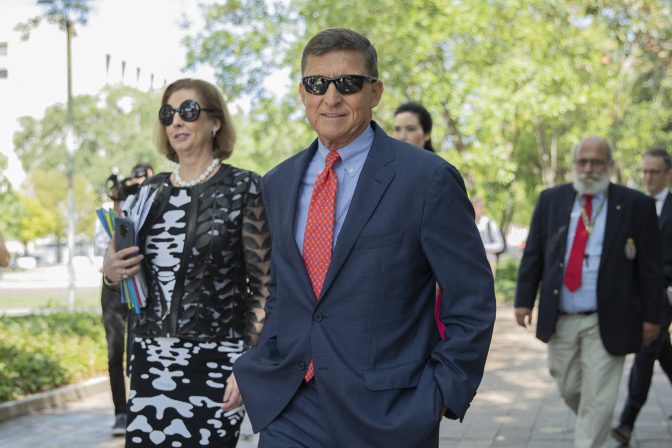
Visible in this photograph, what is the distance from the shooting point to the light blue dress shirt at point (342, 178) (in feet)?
10.6

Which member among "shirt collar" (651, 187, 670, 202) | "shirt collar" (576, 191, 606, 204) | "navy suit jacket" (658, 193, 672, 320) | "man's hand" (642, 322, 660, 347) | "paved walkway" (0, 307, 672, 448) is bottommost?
"paved walkway" (0, 307, 672, 448)

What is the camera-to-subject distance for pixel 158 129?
491 centimetres

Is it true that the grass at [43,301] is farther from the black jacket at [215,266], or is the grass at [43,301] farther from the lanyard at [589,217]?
the black jacket at [215,266]

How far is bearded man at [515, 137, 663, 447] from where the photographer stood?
6.67 m

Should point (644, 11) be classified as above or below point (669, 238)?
above

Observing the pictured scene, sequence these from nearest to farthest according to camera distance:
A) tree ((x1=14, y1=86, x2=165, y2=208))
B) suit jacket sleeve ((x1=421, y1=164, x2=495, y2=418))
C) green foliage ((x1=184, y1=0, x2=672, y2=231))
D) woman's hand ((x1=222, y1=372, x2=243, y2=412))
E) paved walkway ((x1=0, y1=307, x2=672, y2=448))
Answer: suit jacket sleeve ((x1=421, y1=164, x2=495, y2=418)) → woman's hand ((x1=222, y1=372, x2=243, y2=412)) → paved walkway ((x1=0, y1=307, x2=672, y2=448)) → green foliage ((x1=184, y1=0, x2=672, y2=231)) → tree ((x1=14, y1=86, x2=165, y2=208))

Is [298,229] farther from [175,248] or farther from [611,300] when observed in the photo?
[611,300]

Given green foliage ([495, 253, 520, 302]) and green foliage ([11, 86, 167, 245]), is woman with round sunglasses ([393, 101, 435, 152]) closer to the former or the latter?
green foliage ([495, 253, 520, 302])

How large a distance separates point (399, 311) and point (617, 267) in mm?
3986

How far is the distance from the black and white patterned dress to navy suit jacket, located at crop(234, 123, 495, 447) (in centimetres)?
125

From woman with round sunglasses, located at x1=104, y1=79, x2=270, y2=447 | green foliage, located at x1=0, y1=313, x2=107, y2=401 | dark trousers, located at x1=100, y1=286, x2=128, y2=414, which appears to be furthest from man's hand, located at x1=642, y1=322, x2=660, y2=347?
green foliage, located at x1=0, y1=313, x2=107, y2=401

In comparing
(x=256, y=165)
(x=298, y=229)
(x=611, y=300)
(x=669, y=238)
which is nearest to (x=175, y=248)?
(x=298, y=229)

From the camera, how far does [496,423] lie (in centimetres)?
912

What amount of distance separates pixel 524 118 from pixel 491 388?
1440cm
